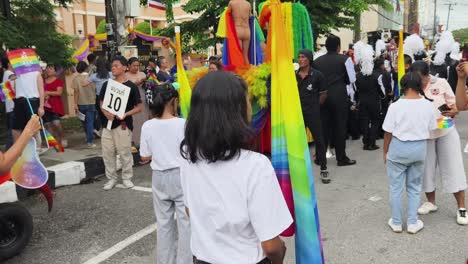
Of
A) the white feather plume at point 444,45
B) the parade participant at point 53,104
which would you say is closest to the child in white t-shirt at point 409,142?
the white feather plume at point 444,45

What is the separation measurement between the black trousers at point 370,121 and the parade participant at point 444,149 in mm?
3486

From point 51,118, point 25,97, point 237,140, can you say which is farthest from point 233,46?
point 237,140

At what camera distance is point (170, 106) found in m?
3.52

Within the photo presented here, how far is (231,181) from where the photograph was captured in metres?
1.76

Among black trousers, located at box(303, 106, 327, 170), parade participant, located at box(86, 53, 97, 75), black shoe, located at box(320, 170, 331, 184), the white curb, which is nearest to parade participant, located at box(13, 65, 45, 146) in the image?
the white curb

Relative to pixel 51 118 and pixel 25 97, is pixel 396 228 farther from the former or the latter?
pixel 51 118

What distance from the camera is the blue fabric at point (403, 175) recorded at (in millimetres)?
4129

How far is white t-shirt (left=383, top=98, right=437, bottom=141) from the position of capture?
405cm

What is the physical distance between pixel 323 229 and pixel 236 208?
2847mm

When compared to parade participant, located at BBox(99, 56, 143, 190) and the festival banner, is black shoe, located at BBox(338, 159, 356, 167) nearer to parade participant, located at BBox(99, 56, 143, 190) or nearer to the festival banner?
parade participant, located at BBox(99, 56, 143, 190)

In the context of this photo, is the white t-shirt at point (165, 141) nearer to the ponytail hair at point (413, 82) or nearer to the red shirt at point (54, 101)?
the ponytail hair at point (413, 82)

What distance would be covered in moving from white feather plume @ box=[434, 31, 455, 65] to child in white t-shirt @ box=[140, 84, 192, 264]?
6231mm

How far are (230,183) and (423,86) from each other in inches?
131

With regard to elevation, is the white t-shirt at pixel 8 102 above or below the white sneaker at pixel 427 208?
above
